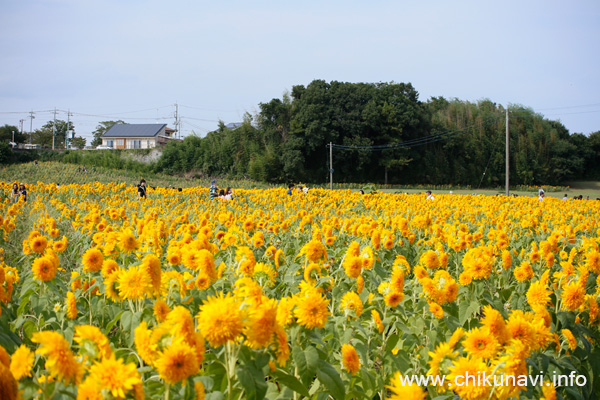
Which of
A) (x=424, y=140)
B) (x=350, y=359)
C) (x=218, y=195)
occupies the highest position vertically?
(x=424, y=140)

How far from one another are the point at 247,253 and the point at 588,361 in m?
1.79

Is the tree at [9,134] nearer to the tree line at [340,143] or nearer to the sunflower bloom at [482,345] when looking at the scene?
the tree line at [340,143]

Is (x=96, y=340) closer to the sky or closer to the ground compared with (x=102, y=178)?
closer to the ground

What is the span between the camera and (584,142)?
6266 centimetres

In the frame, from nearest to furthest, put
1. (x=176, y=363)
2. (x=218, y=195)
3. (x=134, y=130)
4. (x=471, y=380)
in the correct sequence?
(x=176, y=363)
(x=471, y=380)
(x=218, y=195)
(x=134, y=130)

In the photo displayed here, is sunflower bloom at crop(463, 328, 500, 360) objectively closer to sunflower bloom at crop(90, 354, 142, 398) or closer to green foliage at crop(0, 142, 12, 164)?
sunflower bloom at crop(90, 354, 142, 398)

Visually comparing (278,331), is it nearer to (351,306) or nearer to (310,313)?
(310,313)

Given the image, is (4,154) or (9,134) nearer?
(4,154)

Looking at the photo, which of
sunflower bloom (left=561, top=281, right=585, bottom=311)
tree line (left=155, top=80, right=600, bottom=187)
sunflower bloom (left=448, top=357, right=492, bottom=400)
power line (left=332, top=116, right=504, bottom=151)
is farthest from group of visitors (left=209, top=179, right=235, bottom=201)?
power line (left=332, top=116, right=504, bottom=151)

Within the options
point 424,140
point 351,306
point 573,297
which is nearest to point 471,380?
point 351,306

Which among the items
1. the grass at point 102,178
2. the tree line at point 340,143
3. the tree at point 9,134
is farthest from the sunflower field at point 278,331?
the tree at point 9,134

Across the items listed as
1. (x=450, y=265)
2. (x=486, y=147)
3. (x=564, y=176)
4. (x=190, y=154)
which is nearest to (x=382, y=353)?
(x=450, y=265)

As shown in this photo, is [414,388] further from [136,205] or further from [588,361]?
[136,205]

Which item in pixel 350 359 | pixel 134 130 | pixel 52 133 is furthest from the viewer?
pixel 52 133
